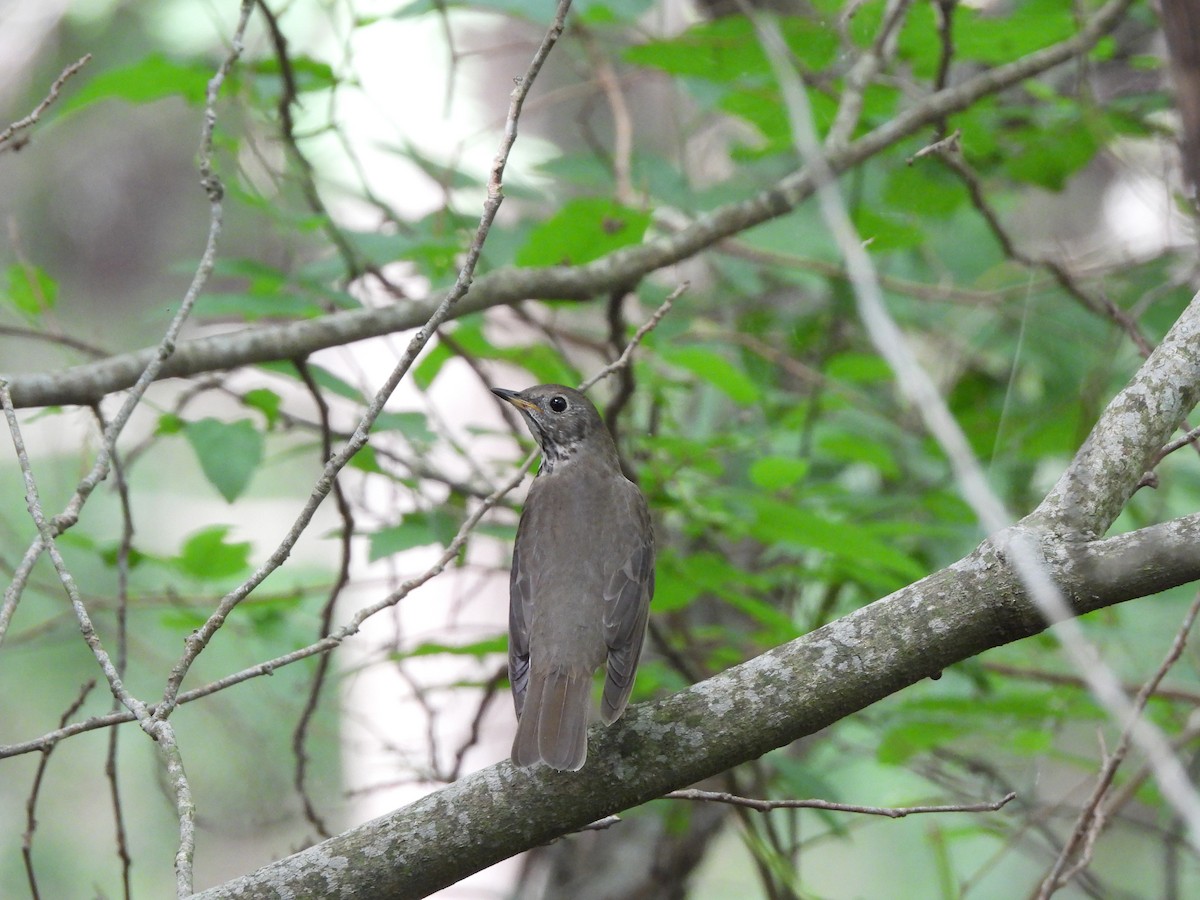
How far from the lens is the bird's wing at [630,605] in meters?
3.56

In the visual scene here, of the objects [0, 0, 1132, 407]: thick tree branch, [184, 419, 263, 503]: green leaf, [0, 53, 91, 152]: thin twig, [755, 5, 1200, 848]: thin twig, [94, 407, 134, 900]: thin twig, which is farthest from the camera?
[0, 0, 1132, 407]: thick tree branch

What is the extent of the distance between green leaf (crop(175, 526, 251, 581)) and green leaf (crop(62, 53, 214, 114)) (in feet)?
4.82

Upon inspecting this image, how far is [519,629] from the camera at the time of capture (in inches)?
149

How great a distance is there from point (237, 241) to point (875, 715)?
1075 cm

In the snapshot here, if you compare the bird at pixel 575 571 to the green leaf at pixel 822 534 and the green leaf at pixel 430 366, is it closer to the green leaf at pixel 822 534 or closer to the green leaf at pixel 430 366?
the green leaf at pixel 430 366

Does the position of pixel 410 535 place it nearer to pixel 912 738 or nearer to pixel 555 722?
pixel 555 722

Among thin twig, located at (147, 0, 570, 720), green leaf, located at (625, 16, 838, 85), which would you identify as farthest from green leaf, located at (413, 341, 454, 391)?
thin twig, located at (147, 0, 570, 720)

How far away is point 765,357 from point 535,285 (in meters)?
1.99

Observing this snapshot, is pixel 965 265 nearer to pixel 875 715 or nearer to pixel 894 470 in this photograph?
pixel 894 470

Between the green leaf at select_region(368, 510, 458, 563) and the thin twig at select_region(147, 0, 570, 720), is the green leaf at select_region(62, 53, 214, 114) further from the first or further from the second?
the thin twig at select_region(147, 0, 570, 720)

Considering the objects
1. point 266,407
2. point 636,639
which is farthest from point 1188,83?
point 266,407

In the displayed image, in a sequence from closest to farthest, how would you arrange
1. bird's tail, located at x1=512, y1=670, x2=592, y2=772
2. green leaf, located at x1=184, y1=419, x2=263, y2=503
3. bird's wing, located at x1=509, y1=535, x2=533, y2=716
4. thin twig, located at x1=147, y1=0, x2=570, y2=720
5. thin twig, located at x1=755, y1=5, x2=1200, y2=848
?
thin twig, located at x1=755, y1=5, x2=1200, y2=848 → thin twig, located at x1=147, y1=0, x2=570, y2=720 → bird's tail, located at x1=512, y1=670, x2=592, y2=772 → green leaf, located at x1=184, y1=419, x2=263, y2=503 → bird's wing, located at x1=509, y1=535, x2=533, y2=716

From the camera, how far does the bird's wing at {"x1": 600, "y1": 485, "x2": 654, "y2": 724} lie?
3.56 meters

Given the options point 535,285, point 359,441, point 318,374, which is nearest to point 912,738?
point 535,285
